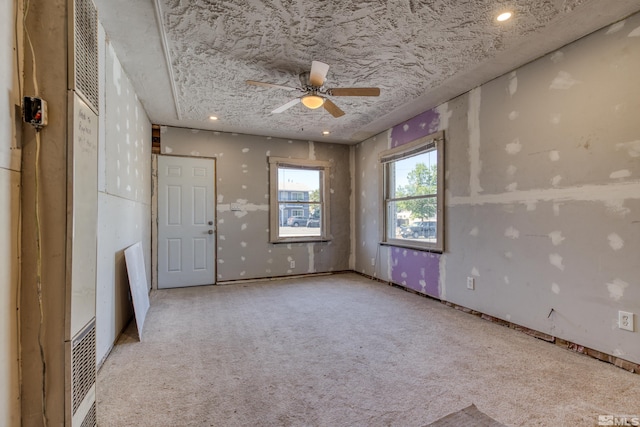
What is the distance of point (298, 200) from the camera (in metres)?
5.74

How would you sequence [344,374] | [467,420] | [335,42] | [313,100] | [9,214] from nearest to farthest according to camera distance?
[9,214]
[467,420]
[344,374]
[335,42]
[313,100]

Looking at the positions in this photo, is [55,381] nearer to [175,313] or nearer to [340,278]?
[175,313]

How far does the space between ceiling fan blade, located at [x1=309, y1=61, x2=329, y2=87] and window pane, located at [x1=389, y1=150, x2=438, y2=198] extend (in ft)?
6.99

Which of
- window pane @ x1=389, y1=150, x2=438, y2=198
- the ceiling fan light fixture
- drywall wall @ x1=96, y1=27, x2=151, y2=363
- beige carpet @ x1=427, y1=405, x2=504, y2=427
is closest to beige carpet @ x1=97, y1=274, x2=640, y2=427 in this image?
beige carpet @ x1=427, y1=405, x2=504, y2=427

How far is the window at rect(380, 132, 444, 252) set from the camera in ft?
13.2

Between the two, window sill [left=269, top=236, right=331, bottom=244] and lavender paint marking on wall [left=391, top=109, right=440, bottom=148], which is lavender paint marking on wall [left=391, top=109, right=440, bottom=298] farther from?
window sill [left=269, top=236, right=331, bottom=244]

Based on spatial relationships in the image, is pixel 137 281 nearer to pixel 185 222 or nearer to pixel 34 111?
pixel 185 222

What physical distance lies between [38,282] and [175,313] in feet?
7.89

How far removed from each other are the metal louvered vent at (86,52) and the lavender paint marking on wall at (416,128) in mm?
3635

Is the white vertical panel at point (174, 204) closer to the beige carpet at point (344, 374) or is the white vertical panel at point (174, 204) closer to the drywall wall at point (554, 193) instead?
the beige carpet at point (344, 374)

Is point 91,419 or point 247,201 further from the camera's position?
point 247,201

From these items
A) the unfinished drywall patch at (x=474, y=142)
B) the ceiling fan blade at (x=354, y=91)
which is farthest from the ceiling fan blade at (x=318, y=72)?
the unfinished drywall patch at (x=474, y=142)

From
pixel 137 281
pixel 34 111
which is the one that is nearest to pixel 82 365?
pixel 34 111

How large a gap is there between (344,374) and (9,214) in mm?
2049
